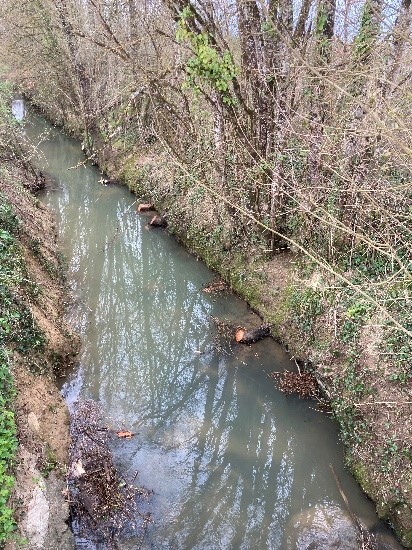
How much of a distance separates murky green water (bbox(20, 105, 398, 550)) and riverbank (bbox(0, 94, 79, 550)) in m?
0.77

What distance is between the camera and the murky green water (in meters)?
6.88

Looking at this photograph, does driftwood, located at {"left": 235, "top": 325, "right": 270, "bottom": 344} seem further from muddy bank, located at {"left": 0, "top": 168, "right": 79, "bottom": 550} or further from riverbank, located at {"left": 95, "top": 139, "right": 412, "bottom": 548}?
muddy bank, located at {"left": 0, "top": 168, "right": 79, "bottom": 550}

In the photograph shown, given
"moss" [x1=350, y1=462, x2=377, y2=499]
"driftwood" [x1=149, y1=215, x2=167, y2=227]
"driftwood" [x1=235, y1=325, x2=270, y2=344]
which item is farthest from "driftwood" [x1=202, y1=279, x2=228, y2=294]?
"moss" [x1=350, y1=462, x2=377, y2=499]

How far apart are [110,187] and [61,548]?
13070 millimetres

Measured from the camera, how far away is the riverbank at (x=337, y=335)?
6.84 metres

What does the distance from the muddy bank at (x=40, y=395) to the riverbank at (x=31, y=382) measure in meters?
0.01

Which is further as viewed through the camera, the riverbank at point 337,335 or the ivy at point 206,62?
the ivy at point 206,62

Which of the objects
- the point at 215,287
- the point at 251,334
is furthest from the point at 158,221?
the point at 251,334

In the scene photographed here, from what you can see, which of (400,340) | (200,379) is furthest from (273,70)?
(200,379)

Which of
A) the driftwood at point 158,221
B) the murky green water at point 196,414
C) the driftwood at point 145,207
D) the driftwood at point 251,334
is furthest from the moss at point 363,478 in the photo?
the driftwood at point 145,207

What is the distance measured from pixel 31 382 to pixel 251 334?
4440 millimetres

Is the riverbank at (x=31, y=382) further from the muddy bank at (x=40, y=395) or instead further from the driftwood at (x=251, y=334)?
the driftwood at (x=251, y=334)

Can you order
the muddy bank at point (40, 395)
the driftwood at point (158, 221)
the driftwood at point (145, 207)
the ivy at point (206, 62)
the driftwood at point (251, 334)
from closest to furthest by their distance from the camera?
the muddy bank at point (40, 395), the ivy at point (206, 62), the driftwood at point (251, 334), the driftwood at point (158, 221), the driftwood at point (145, 207)

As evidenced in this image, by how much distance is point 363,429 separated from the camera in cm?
741
